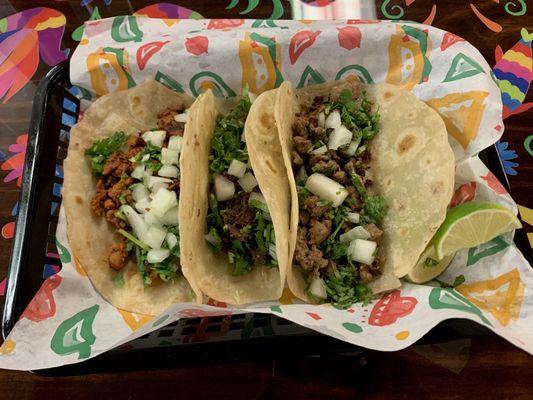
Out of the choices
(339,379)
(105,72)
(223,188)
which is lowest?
(339,379)

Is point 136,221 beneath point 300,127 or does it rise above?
beneath

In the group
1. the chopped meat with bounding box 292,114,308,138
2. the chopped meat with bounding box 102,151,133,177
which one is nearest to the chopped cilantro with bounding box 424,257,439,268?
the chopped meat with bounding box 292,114,308,138

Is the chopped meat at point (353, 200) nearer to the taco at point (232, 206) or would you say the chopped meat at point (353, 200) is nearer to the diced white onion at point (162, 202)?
the taco at point (232, 206)

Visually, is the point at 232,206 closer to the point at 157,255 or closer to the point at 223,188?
the point at 223,188

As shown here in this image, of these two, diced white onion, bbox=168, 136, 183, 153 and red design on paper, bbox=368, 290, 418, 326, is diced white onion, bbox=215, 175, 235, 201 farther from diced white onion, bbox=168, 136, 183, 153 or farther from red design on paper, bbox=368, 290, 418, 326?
red design on paper, bbox=368, 290, 418, 326

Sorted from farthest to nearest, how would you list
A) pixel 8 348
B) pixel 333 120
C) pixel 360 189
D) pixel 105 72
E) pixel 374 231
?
pixel 105 72, pixel 333 120, pixel 360 189, pixel 374 231, pixel 8 348

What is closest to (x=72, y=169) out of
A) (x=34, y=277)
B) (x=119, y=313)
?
(x=34, y=277)

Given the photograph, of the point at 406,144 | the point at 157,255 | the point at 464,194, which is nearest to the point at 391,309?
the point at 464,194

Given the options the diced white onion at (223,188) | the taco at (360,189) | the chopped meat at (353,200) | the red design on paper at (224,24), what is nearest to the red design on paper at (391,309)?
the taco at (360,189)
